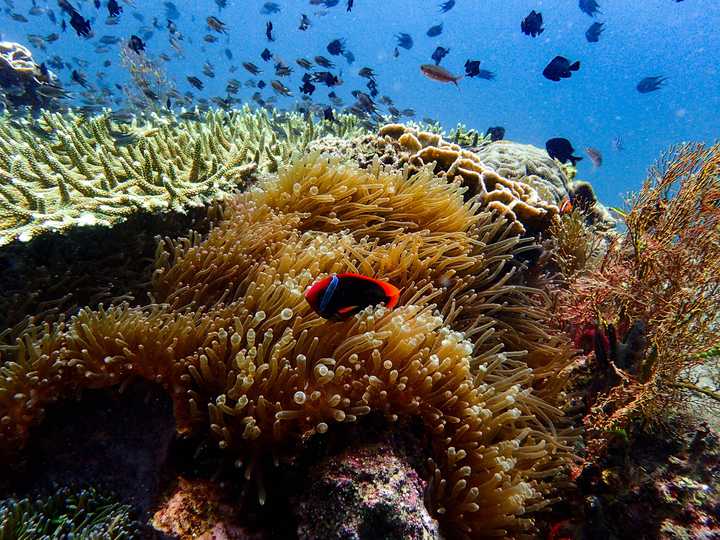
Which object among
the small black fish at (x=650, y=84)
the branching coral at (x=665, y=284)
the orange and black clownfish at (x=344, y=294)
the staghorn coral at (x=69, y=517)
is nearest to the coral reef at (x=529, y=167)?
the branching coral at (x=665, y=284)

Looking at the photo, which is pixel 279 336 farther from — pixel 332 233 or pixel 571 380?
pixel 571 380

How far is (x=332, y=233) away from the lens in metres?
3.19

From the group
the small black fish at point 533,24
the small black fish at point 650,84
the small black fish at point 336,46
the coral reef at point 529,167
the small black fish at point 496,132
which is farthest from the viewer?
the small black fish at point 650,84

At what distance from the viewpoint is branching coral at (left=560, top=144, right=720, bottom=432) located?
2891 millimetres

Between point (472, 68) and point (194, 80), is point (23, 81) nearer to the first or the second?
point (194, 80)

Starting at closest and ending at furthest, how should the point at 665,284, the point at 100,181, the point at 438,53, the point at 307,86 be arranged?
the point at 100,181
the point at 665,284
the point at 307,86
the point at 438,53

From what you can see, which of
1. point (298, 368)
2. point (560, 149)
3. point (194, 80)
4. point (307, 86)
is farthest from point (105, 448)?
point (194, 80)

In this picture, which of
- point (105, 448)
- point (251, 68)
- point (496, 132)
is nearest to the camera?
point (105, 448)

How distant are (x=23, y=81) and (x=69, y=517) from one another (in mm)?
10797

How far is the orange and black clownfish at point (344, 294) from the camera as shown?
208cm

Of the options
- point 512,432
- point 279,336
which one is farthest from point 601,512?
point 279,336

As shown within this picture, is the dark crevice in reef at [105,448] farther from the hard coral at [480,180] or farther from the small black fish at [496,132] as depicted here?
the small black fish at [496,132]

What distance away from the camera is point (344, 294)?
211 centimetres

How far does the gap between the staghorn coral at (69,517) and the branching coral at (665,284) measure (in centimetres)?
275
